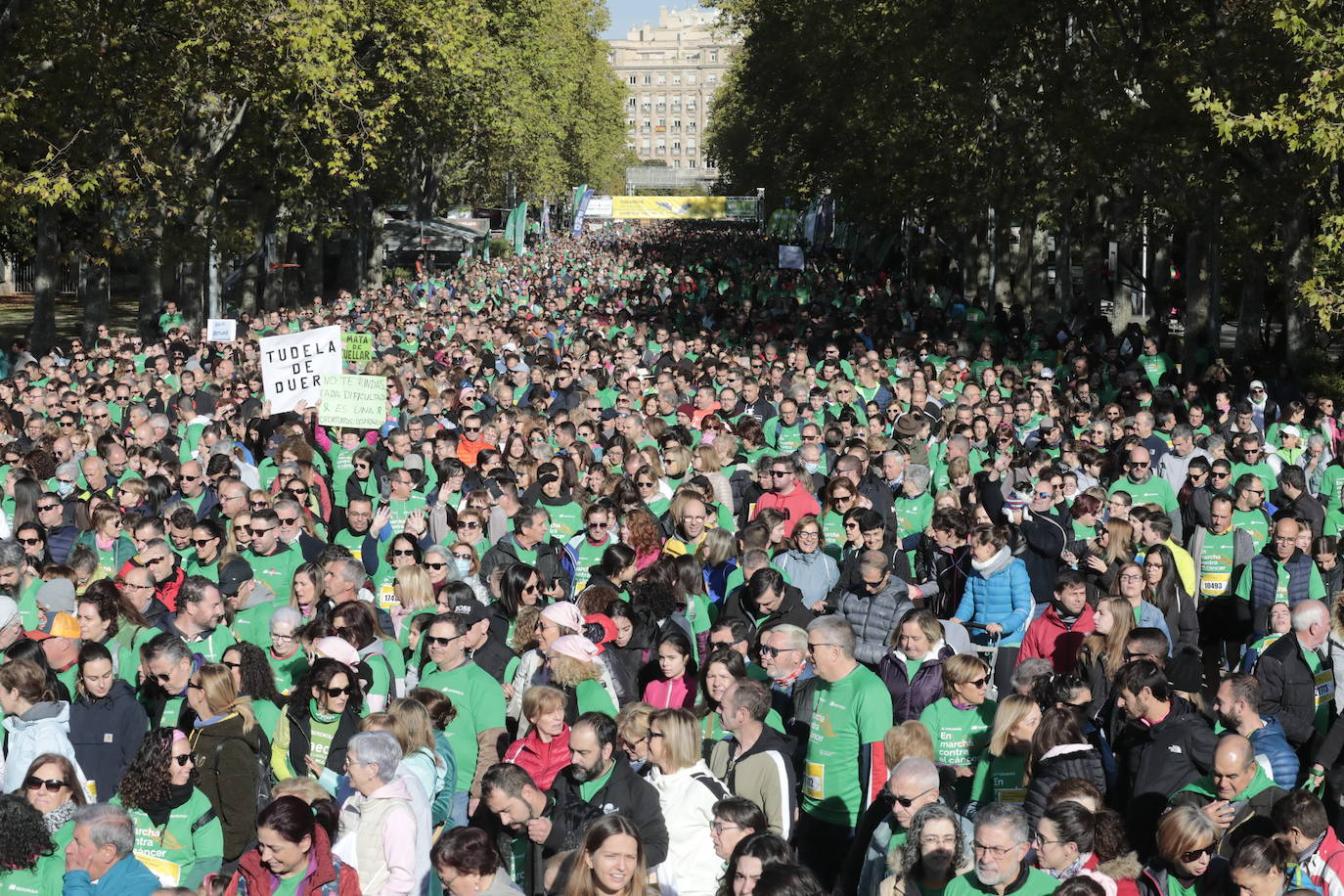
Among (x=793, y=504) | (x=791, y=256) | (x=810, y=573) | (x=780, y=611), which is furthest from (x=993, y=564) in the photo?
(x=791, y=256)

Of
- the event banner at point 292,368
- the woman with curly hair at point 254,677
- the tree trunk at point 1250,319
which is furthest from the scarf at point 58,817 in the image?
the tree trunk at point 1250,319

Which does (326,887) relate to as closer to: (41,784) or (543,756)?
(41,784)

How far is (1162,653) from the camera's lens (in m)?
8.10

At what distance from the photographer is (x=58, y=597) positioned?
9492mm

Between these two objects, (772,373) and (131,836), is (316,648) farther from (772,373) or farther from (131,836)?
(772,373)

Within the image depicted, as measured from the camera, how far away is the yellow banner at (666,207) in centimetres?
10444

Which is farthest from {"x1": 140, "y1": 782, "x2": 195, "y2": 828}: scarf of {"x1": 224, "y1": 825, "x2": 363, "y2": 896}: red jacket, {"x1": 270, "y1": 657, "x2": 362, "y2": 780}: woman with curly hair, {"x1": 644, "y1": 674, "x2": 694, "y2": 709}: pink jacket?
{"x1": 644, "y1": 674, "x2": 694, "y2": 709}: pink jacket

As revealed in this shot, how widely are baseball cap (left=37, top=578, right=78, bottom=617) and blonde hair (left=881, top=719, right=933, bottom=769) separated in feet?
16.0

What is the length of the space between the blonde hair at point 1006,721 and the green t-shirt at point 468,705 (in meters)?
2.17

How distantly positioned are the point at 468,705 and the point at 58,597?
3046 millimetres

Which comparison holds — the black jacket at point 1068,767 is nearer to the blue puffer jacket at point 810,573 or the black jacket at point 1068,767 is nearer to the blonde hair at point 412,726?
the blonde hair at point 412,726

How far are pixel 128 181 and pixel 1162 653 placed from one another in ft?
67.6

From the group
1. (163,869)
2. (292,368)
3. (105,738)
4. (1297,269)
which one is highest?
(1297,269)

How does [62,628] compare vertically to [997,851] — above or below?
below
